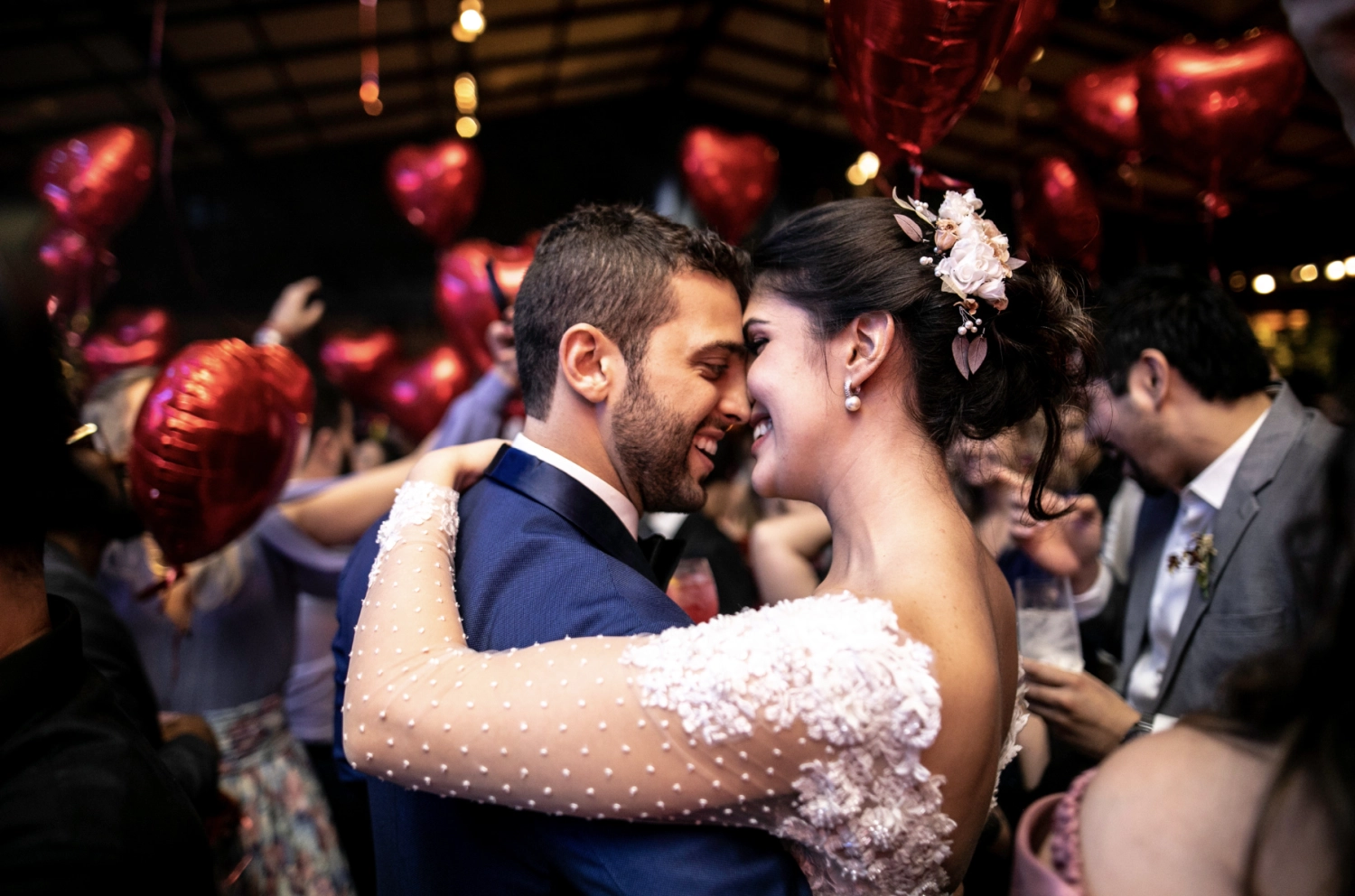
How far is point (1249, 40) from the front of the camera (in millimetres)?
2771

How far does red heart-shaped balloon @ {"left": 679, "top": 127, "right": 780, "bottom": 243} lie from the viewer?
455 centimetres

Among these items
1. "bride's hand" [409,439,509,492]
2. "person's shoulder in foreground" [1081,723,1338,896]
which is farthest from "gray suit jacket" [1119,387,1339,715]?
"bride's hand" [409,439,509,492]

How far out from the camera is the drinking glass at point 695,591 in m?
1.95

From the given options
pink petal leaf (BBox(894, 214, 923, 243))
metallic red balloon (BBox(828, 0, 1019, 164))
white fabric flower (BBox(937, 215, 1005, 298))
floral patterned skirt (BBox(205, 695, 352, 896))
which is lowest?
floral patterned skirt (BBox(205, 695, 352, 896))

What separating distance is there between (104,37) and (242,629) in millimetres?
5417

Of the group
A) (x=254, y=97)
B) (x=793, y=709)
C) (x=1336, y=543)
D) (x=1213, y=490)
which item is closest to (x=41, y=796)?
(x=793, y=709)

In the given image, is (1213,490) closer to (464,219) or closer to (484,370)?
(484,370)

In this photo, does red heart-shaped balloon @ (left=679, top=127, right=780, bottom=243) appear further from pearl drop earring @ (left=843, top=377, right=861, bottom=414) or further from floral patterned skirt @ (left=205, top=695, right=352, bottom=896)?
pearl drop earring @ (left=843, top=377, right=861, bottom=414)

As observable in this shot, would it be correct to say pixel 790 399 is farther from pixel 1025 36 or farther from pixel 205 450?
pixel 1025 36

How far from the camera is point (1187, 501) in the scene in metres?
2.15

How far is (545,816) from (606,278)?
83 centimetres

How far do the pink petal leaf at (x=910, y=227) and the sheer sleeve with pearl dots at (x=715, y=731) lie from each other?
541 mm

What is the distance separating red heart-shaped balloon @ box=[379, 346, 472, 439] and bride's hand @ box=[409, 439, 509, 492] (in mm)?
3264

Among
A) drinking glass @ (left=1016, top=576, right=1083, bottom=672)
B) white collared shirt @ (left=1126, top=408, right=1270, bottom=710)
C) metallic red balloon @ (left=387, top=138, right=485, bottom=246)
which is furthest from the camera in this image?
metallic red balloon @ (left=387, top=138, right=485, bottom=246)
